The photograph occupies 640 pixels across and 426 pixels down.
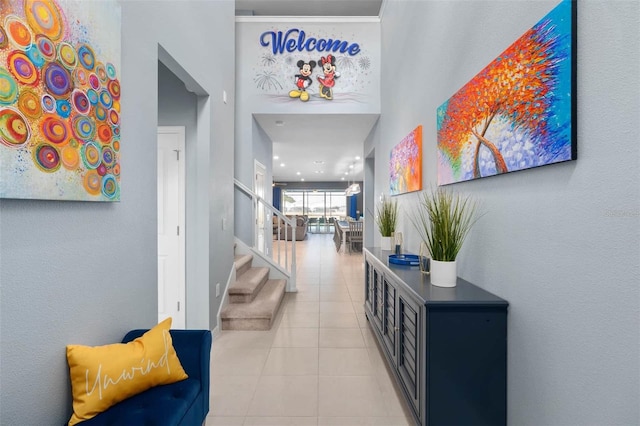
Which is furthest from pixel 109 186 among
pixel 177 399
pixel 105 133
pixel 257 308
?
pixel 257 308

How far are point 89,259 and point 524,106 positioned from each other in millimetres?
2211

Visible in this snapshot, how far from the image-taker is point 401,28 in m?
3.52

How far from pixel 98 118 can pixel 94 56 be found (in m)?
0.30

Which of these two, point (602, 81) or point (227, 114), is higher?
point (227, 114)

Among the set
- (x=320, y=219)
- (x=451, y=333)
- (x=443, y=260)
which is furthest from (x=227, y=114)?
(x=320, y=219)

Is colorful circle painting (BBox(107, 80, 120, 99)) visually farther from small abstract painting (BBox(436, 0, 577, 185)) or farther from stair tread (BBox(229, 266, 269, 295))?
stair tread (BBox(229, 266, 269, 295))

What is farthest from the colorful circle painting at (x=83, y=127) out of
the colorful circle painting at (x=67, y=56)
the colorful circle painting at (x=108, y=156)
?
the colorful circle painting at (x=67, y=56)

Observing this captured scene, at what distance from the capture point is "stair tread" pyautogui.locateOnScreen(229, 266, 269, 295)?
346 cm

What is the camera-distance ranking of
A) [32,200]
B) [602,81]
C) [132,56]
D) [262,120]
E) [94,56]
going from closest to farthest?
1. [602,81]
2. [32,200]
3. [94,56]
4. [132,56]
5. [262,120]

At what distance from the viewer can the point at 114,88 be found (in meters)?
1.52

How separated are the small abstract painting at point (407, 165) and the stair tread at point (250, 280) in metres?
2.16

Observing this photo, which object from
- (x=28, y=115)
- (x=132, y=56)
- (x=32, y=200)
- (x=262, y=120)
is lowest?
(x=32, y=200)

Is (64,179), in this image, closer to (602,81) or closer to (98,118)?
(98,118)

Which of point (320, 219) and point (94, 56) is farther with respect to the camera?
point (320, 219)
